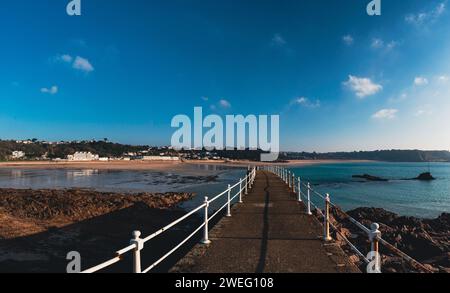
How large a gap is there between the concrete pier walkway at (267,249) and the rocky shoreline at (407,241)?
128cm

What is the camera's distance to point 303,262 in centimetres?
645

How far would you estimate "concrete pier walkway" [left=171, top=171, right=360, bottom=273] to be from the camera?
6.12m

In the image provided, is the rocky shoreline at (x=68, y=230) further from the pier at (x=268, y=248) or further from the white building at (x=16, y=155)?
the white building at (x=16, y=155)

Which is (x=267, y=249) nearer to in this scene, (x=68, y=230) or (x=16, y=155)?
(x=68, y=230)

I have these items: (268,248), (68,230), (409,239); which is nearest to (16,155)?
(68,230)

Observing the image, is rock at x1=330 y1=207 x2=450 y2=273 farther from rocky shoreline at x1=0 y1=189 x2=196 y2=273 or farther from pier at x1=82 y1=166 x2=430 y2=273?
rocky shoreline at x1=0 y1=189 x2=196 y2=273

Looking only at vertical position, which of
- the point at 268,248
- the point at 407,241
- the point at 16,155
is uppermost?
the point at 16,155

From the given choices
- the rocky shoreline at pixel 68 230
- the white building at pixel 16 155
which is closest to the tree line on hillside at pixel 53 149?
the white building at pixel 16 155

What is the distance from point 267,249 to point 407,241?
10.4 meters

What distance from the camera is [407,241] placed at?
1499 centimetres

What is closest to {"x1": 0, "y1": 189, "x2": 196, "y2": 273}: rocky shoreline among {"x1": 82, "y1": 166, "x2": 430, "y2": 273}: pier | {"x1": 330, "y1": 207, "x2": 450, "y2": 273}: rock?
{"x1": 82, "y1": 166, "x2": 430, "y2": 273}: pier

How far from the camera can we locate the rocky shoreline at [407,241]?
10547 mm

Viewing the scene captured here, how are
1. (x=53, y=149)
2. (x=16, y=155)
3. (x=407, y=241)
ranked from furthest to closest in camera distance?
(x=53, y=149) → (x=16, y=155) → (x=407, y=241)

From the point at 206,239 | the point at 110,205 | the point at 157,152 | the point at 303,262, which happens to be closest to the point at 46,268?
the point at 206,239
